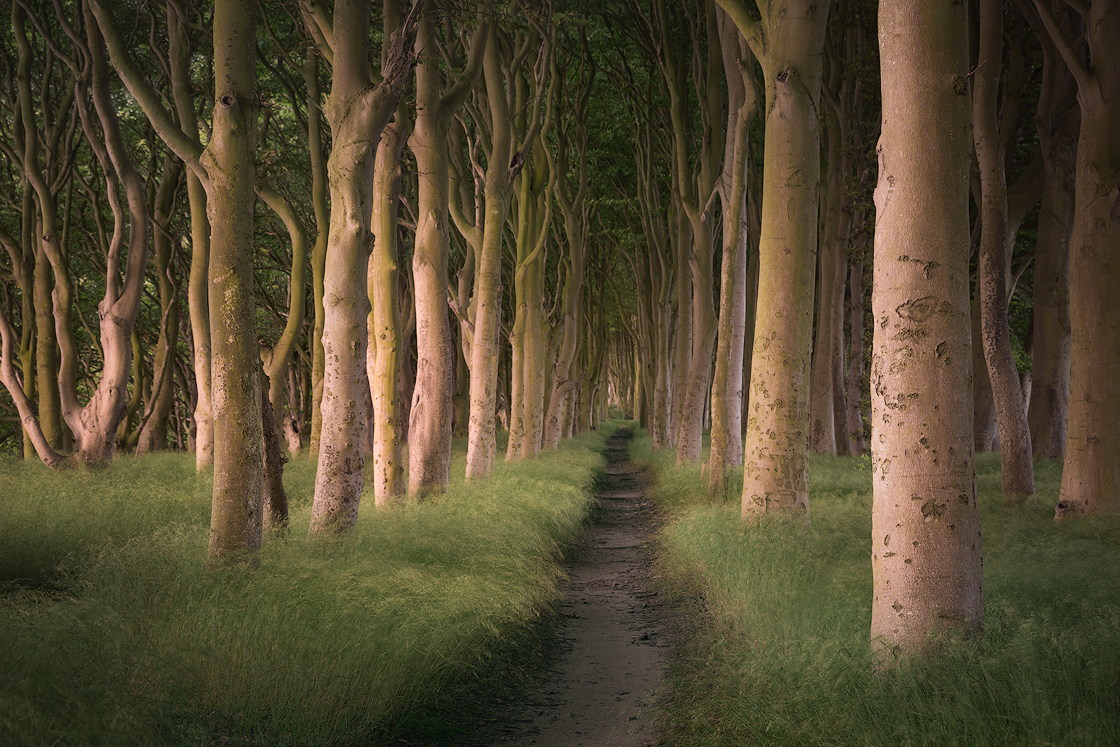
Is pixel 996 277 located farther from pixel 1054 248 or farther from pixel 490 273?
pixel 490 273

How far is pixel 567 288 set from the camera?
22.2 meters

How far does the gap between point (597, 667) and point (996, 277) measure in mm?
7673

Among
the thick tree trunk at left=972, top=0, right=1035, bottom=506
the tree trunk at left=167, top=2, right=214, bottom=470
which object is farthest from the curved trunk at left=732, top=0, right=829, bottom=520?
the tree trunk at left=167, top=2, right=214, bottom=470

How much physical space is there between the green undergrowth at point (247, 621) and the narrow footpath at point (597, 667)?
387 mm

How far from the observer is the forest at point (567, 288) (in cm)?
437

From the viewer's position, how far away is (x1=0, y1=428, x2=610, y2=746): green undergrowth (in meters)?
3.73

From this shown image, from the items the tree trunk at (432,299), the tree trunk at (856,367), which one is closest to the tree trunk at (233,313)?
the tree trunk at (432,299)

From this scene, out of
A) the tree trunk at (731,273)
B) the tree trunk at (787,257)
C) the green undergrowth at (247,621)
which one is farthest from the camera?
the tree trunk at (731,273)

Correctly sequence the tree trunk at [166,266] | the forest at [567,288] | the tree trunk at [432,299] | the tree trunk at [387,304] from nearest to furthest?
the forest at [567,288] < the tree trunk at [387,304] < the tree trunk at [432,299] < the tree trunk at [166,266]

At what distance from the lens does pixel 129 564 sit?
20.4 feet

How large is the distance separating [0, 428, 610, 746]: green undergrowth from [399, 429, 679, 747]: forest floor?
10.9 inches

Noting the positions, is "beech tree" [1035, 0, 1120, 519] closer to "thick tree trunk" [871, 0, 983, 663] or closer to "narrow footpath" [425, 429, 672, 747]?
"narrow footpath" [425, 429, 672, 747]

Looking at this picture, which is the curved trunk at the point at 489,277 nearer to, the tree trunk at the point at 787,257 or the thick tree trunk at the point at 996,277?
the tree trunk at the point at 787,257

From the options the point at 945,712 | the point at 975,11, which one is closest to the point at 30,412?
the point at 945,712
